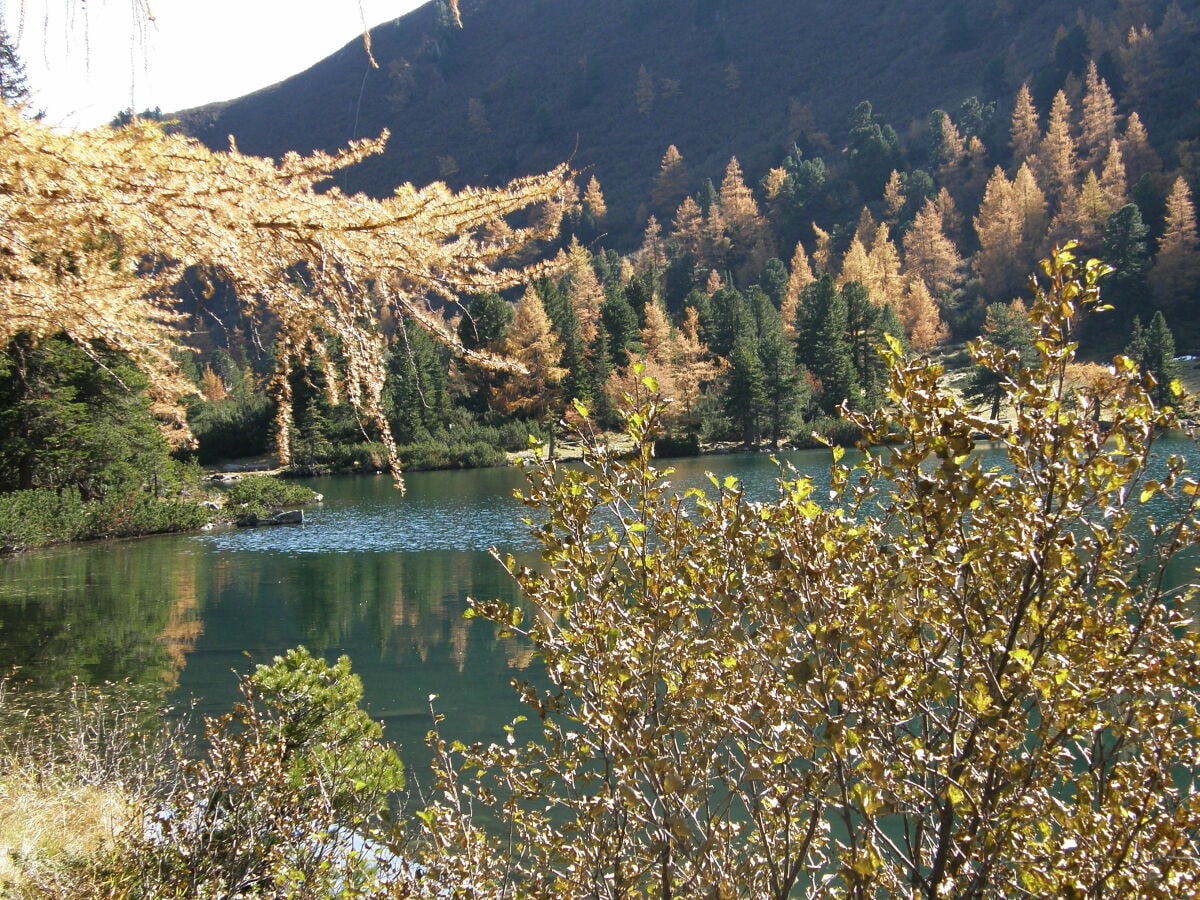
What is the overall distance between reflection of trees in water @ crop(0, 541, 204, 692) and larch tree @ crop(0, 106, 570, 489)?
9.42 meters

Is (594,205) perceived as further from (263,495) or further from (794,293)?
(263,495)

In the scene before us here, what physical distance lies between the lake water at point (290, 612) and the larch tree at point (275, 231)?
466cm

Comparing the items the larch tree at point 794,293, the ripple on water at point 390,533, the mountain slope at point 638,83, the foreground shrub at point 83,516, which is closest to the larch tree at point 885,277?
the larch tree at point 794,293

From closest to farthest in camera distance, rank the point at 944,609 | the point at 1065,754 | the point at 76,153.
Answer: the point at 1065,754
the point at 944,609
the point at 76,153

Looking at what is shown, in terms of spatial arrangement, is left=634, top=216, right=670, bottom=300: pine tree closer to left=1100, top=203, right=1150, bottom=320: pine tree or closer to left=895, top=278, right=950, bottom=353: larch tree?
left=895, top=278, right=950, bottom=353: larch tree

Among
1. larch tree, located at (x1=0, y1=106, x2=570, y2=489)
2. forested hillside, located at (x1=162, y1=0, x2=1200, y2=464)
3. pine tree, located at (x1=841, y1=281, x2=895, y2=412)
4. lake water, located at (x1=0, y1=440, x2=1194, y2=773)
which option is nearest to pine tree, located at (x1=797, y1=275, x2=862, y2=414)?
forested hillside, located at (x1=162, y1=0, x2=1200, y2=464)

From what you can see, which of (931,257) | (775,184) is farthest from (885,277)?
(775,184)

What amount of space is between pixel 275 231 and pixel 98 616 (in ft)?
47.6

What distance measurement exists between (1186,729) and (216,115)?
680ft

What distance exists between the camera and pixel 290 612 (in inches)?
619

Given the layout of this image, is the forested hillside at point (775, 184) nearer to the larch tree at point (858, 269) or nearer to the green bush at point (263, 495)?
the larch tree at point (858, 269)

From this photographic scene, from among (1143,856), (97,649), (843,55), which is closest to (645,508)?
(1143,856)

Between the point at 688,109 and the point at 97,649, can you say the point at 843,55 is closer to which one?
the point at 688,109

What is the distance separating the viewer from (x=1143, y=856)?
6.73ft
